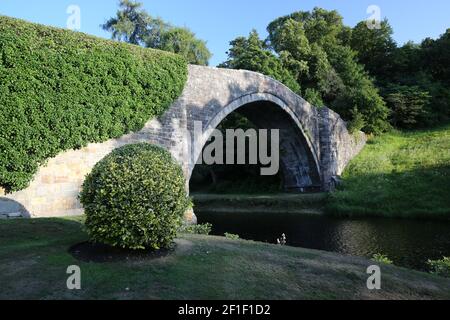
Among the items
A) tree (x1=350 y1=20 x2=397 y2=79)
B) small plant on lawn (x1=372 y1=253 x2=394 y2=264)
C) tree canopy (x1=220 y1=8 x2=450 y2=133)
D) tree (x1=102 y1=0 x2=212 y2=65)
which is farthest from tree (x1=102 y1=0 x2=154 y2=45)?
small plant on lawn (x1=372 y1=253 x2=394 y2=264)

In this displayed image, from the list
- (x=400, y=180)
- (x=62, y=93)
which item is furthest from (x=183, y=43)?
(x=62, y=93)

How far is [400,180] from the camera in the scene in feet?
79.4

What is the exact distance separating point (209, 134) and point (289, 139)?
34.2ft

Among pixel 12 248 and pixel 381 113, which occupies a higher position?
pixel 381 113

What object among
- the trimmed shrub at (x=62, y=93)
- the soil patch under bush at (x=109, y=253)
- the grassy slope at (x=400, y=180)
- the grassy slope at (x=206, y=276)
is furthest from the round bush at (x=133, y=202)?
the grassy slope at (x=400, y=180)

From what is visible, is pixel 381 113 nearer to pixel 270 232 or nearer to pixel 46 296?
pixel 270 232

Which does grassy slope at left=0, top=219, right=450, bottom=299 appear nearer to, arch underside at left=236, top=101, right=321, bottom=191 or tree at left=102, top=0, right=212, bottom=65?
arch underside at left=236, top=101, right=321, bottom=191

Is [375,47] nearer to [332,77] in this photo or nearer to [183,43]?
[332,77]

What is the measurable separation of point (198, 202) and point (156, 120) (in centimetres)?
1261

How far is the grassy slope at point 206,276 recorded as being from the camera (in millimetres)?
4859

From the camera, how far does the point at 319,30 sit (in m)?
42.3

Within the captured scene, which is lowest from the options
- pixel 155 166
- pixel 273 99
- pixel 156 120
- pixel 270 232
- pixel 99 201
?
pixel 270 232

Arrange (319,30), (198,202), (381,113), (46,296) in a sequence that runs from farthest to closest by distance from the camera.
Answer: (319,30) → (381,113) → (198,202) → (46,296)
